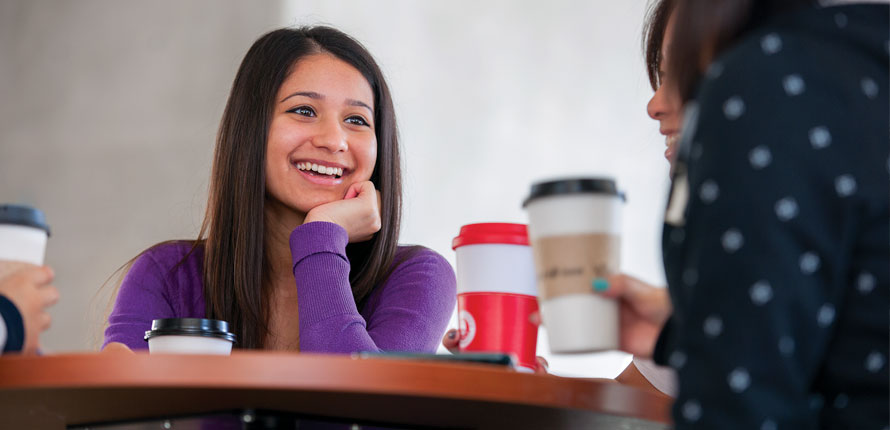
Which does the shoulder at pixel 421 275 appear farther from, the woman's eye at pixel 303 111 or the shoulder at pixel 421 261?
the woman's eye at pixel 303 111

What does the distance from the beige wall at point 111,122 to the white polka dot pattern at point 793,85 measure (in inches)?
140

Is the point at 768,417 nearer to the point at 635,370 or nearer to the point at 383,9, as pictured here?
the point at 635,370

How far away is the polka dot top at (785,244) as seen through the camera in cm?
72

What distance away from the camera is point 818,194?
2.45 ft

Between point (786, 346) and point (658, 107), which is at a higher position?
point (658, 107)

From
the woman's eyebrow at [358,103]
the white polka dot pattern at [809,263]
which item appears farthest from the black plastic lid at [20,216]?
the woman's eyebrow at [358,103]

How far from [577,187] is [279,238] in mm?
1212

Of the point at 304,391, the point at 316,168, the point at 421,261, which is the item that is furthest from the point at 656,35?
the point at 304,391

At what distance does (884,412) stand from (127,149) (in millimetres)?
4005

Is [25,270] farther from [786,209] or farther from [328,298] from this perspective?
[786,209]

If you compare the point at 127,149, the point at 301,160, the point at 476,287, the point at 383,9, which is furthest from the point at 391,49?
the point at 476,287

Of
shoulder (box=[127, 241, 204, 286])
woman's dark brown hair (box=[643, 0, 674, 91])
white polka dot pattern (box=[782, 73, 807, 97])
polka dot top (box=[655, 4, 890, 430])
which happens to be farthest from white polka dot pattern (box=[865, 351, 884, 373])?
shoulder (box=[127, 241, 204, 286])

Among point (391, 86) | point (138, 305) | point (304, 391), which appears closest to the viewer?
point (304, 391)

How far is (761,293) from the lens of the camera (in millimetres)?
724
